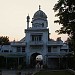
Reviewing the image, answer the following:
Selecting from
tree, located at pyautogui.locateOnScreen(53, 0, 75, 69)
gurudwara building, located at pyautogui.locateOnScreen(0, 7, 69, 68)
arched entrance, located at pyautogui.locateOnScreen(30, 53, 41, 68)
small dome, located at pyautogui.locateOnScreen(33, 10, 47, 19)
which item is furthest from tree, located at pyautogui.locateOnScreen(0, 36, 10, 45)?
tree, located at pyautogui.locateOnScreen(53, 0, 75, 69)

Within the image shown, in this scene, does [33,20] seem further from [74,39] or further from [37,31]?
[74,39]

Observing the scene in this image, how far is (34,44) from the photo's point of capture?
6800cm

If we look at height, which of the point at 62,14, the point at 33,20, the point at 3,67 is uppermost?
the point at 33,20

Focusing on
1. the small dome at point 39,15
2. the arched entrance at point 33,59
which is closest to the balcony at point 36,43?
the arched entrance at point 33,59

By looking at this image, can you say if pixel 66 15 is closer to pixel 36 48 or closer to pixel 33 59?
pixel 36 48

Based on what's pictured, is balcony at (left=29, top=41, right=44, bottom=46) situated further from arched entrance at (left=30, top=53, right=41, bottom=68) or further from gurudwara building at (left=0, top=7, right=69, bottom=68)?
arched entrance at (left=30, top=53, right=41, bottom=68)

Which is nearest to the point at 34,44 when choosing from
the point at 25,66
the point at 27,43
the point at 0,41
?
the point at 27,43

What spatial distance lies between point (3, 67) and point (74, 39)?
3923 cm

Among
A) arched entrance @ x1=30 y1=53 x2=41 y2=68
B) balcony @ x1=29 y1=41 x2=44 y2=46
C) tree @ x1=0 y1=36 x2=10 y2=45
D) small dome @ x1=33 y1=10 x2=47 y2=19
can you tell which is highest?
small dome @ x1=33 y1=10 x2=47 y2=19

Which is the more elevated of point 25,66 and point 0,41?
point 0,41

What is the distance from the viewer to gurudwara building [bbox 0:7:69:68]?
67500 mm

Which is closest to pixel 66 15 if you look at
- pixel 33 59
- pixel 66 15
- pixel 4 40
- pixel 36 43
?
pixel 66 15

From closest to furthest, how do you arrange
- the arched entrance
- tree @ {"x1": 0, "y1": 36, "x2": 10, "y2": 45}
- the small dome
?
the arched entrance → the small dome → tree @ {"x1": 0, "y1": 36, "x2": 10, "y2": 45}

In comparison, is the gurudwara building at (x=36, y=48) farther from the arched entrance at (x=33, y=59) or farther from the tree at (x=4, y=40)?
the tree at (x=4, y=40)
